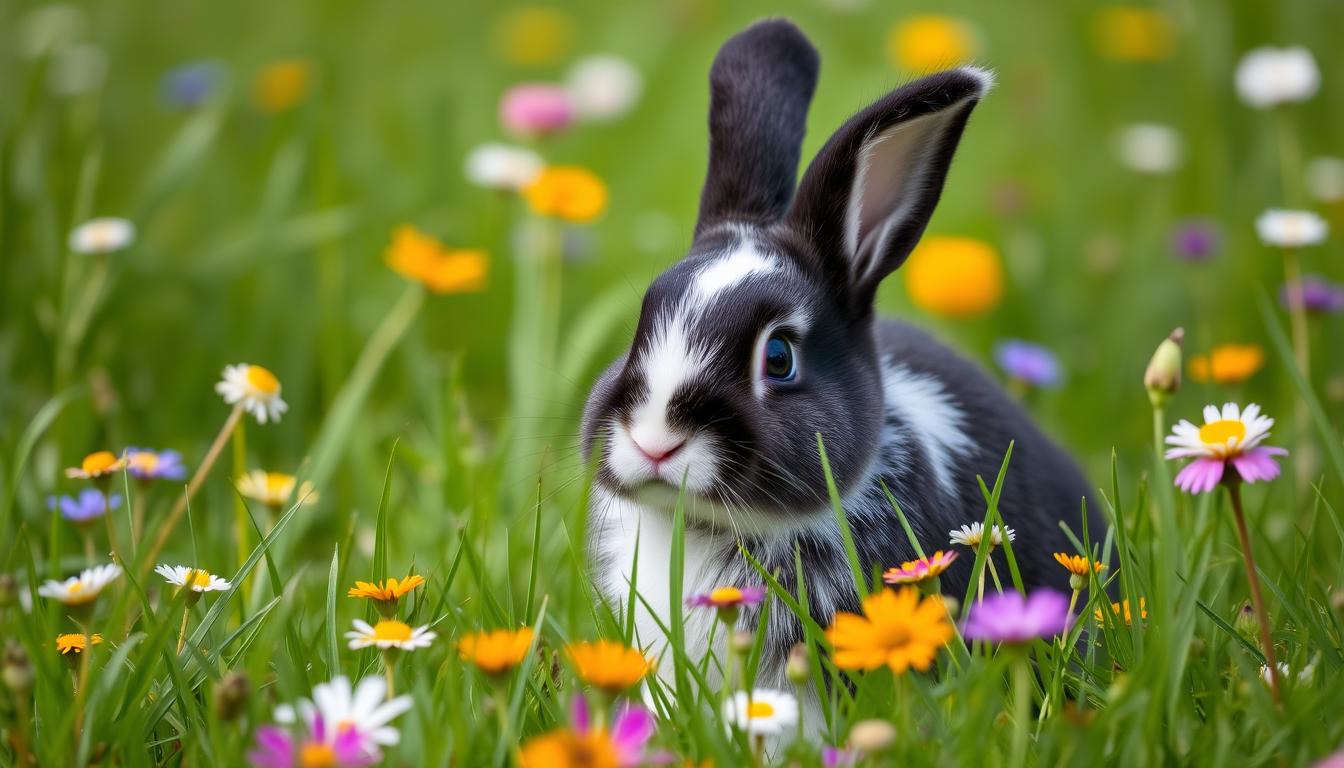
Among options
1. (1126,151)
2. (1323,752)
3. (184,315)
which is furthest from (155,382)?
(1126,151)

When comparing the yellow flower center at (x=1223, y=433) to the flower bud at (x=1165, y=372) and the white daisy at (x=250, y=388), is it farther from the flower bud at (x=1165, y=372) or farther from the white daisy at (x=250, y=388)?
the white daisy at (x=250, y=388)

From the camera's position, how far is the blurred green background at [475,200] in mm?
4375

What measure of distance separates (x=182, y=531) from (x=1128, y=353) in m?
3.41

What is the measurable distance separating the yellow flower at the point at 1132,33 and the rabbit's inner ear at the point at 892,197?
174 inches

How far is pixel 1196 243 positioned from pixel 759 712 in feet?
11.1

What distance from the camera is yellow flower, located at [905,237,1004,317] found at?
4.86 meters

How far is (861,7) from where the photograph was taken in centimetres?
734

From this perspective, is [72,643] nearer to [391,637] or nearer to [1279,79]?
[391,637]

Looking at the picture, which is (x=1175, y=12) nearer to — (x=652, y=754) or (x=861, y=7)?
(x=861, y=7)

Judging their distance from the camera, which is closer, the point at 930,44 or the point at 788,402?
the point at 788,402

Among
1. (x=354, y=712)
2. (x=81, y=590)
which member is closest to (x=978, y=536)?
(x=354, y=712)

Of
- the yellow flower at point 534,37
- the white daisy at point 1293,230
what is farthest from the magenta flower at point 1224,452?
the yellow flower at point 534,37

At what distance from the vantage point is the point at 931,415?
3.17 metres

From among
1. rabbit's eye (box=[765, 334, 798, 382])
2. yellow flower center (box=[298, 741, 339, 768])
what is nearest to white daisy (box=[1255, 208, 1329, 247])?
rabbit's eye (box=[765, 334, 798, 382])
